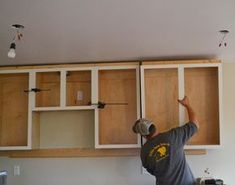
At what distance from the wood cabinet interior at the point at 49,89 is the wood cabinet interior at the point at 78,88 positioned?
142 mm

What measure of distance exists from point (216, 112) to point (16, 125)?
2.47m

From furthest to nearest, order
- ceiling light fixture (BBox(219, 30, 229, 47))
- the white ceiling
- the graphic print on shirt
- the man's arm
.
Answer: the man's arm < the graphic print on shirt < ceiling light fixture (BBox(219, 30, 229, 47)) < the white ceiling

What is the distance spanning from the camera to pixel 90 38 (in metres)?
3.25

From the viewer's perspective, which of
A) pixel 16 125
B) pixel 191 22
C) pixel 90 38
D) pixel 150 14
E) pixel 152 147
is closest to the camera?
pixel 150 14

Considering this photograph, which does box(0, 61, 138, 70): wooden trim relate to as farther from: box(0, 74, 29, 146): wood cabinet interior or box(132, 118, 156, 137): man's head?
box(132, 118, 156, 137): man's head

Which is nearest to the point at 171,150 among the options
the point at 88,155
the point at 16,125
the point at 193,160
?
the point at 193,160

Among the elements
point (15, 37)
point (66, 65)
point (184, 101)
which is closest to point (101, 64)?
point (66, 65)

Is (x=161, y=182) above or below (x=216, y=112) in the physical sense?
below

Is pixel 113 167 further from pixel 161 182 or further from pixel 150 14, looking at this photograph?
pixel 150 14

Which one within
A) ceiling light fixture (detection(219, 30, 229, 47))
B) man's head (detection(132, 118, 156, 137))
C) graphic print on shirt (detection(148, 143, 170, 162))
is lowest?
graphic print on shirt (detection(148, 143, 170, 162))

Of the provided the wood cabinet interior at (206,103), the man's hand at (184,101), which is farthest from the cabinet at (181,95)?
the man's hand at (184,101)

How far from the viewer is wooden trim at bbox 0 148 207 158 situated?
4.16m

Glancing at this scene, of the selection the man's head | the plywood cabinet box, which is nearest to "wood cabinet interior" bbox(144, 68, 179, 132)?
the plywood cabinet box

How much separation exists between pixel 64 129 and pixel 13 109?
700 mm
